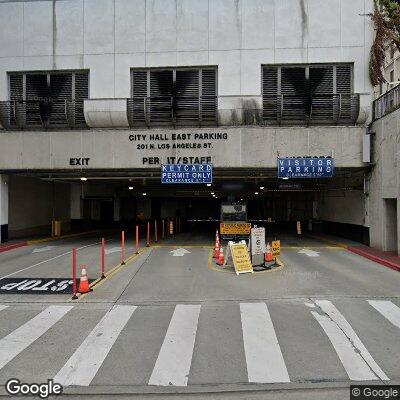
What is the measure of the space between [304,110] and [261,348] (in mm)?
16407

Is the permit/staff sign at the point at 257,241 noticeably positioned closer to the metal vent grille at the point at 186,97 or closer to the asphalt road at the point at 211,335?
the asphalt road at the point at 211,335

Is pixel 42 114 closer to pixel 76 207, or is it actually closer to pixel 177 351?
pixel 76 207

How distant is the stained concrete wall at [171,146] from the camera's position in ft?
64.5

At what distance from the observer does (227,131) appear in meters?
19.8

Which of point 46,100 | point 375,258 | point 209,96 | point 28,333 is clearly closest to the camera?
point 28,333

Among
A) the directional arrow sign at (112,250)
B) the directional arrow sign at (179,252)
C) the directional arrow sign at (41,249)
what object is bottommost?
the directional arrow sign at (179,252)

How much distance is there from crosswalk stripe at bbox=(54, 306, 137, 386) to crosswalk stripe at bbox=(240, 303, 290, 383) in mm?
2275

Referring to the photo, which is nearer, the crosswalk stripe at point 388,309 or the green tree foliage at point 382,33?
the crosswalk stripe at point 388,309

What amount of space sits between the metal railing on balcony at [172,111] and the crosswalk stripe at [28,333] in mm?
13427

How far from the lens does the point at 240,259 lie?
1334cm

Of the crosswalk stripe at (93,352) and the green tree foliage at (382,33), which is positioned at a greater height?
the green tree foliage at (382,33)

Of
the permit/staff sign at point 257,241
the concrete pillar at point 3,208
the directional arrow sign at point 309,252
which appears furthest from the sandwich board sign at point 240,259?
the concrete pillar at point 3,208

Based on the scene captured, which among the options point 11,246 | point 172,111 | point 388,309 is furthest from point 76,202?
point 388,309

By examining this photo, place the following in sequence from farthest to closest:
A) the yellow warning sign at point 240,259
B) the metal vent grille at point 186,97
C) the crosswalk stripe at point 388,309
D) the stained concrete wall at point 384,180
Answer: the metal vent grille at point 186,97
the stained concrete wall at point 384,180
the yellow warning sign at point 240,259
the crosswalk stripe at point 388,309
